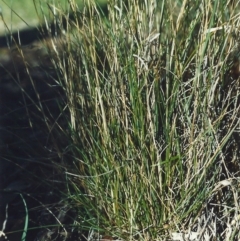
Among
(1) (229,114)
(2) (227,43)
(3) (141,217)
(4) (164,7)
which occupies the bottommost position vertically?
(3) (141,217)

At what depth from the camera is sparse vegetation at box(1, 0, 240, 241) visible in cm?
265

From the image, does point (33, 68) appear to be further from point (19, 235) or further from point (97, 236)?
point (97, 236)

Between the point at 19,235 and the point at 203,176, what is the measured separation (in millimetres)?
1021

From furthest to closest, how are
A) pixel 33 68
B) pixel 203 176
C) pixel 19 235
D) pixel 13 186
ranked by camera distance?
pixel 33 68 → pixel 13 186 → pixel 19 235 → pixel 203 176

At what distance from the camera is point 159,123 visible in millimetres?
2740

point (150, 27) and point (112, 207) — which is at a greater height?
point (150, 27)

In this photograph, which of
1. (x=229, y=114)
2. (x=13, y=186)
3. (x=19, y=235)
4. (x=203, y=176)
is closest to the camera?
(x=203, y=176)

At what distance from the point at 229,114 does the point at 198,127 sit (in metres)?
0.21

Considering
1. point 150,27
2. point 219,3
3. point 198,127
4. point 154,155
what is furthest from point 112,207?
point 219,3

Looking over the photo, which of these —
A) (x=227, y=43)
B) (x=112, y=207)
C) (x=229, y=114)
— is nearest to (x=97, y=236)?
(x=112, y=207)

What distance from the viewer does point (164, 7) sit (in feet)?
8.95

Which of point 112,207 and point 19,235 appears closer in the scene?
point 112,207

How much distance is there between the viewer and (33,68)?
182 inches

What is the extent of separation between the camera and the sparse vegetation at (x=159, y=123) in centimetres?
265
